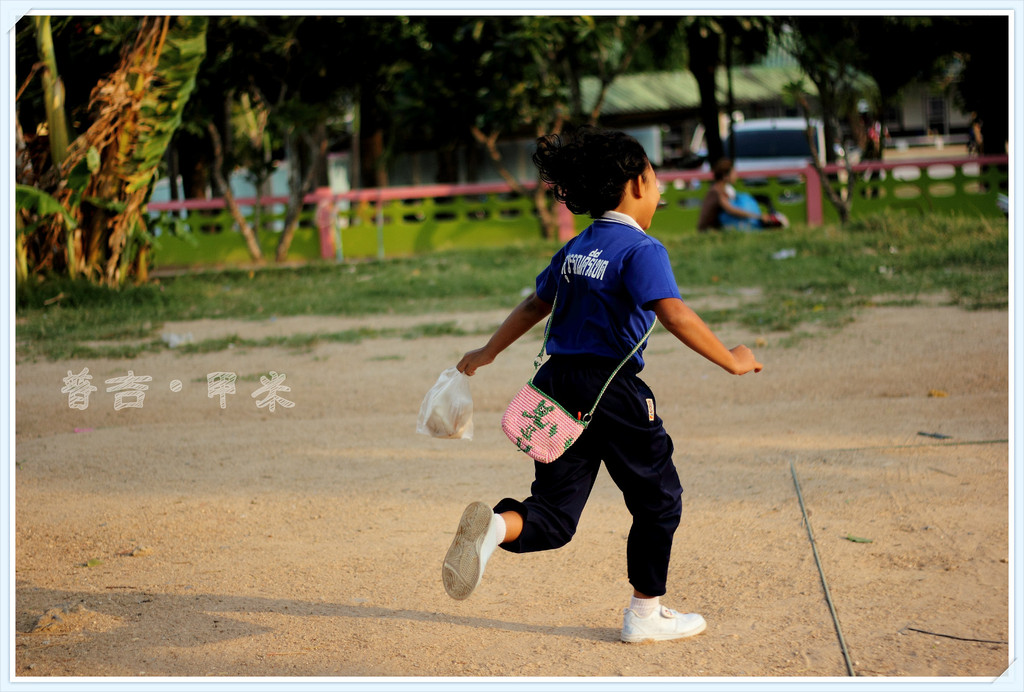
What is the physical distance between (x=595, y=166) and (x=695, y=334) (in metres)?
0.56

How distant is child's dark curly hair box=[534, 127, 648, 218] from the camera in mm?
3008

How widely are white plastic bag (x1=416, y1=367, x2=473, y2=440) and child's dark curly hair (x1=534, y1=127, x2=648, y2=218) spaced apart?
0.65 metres

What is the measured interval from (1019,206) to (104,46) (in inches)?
403

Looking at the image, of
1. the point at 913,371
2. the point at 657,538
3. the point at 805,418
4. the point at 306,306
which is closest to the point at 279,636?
the point at 657,538

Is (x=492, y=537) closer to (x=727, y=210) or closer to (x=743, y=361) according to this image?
(x=743, y=361)

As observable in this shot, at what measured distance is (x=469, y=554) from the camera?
9.68 ft

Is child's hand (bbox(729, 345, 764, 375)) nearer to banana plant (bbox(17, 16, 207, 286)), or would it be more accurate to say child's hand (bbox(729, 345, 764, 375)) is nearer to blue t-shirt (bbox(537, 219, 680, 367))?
blue t-shirt (bbox(537, 219, 680, 367))

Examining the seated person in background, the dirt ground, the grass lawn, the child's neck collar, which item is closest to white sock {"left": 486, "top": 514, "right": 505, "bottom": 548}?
the dirt ground

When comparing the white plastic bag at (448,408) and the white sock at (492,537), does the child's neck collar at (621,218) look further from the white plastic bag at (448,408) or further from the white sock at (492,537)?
the white sock at (492,537)

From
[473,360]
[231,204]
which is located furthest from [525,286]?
[473,360]

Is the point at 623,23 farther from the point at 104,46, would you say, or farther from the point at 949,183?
the point at 104,46

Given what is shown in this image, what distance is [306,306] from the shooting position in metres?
10.6

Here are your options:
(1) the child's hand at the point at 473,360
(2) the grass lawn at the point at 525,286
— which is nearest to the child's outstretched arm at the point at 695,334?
(1) the child's hand at the point at 473,360

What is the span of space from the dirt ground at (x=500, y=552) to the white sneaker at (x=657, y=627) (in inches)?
2.4
